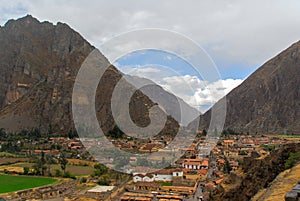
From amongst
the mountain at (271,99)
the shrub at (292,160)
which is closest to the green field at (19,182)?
the shrub at (292,160)

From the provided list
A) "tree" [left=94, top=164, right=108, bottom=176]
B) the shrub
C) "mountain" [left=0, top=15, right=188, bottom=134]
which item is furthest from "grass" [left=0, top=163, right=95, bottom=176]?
the shrub

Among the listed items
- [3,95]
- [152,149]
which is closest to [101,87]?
[3,95]

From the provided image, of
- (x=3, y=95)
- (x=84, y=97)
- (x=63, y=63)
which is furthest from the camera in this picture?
(x=3, y=95)

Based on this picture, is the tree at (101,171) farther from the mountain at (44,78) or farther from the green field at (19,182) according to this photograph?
the mountain at (44,78)

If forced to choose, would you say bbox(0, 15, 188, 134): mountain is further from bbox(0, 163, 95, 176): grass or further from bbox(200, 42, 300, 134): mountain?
bbox(200, 42, 300, 134): mountain

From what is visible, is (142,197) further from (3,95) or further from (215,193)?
(3,95)

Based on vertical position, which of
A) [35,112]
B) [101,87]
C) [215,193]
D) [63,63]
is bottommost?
[215,193]

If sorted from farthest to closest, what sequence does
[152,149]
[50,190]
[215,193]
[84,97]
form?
1. [84,97]
2. [152,149]
3. [50,190]
4. [215,193]
